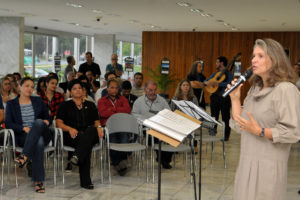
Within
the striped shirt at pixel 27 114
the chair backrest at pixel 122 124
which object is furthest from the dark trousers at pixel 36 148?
the chair backrest at pixel 122 124

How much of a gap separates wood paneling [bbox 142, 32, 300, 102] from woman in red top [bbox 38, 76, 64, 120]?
1200 centimetres

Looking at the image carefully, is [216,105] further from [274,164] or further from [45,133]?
[274,164]

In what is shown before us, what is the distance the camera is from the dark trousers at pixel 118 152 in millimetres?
6316

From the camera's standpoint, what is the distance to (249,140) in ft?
8.89

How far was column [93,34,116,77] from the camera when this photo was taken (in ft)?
74.1

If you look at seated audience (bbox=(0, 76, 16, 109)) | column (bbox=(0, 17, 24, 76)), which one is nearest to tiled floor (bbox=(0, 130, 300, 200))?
seated audience (bbox=(0, 76, 16, 109))

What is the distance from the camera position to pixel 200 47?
19.0 meters

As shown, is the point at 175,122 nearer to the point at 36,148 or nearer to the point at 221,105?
the point at 36,148

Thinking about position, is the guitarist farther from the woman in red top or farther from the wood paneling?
the wood paneling

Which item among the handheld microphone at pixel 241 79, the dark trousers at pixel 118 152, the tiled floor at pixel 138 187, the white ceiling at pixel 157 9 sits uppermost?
the white ceiling at pixel 157 9

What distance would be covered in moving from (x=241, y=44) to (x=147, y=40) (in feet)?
12.7

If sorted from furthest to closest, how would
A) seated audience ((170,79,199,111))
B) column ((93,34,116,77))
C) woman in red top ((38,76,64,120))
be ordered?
column ((93,34,116,77)) < seated audience ((170,79,199,111)) < woman in red top ((38,76,64,120))

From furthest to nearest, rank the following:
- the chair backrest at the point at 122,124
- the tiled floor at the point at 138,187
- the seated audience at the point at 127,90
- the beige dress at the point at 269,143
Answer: the seated audience at the point at 127,90 → the chair backrest at the point at 122,124 → the tiled floor at the point at 138,187 → the beige dress at the point at 269,143

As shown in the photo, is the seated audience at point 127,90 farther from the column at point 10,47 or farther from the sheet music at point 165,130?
the column at point 10,47
